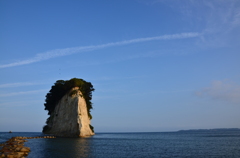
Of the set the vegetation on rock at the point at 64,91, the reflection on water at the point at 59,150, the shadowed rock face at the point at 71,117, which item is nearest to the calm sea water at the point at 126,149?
the reflection on water at the point at 59,150

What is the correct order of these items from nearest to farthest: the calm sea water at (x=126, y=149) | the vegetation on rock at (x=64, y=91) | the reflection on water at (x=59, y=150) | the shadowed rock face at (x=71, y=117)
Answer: the reflection on water at (x=59, y=150)
the calm sea water at (x=126, y=149)
the shadowed rock face at (x=71, y=117)
the vegetation on rock at (x=64, y=91)

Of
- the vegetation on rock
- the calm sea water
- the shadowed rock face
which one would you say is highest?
the vegetation on rock

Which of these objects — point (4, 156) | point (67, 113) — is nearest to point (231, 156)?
point (4, 156)

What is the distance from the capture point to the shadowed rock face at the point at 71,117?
6481cm

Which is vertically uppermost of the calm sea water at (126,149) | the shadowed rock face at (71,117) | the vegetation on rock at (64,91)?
the vegetation on rock at (64,91)

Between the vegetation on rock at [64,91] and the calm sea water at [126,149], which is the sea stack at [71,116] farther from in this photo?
the calm sea water at [126,149]

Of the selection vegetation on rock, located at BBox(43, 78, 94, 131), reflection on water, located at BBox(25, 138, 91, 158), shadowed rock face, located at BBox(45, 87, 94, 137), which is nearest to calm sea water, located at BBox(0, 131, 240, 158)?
reflection on water, located at BBox(25, 138, 91, 158)

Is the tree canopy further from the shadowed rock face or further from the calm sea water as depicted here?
the calm sea water

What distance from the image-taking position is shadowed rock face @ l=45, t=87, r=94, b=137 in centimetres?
6481

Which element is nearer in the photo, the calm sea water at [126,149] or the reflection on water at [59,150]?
the reflection on water at [59,150]

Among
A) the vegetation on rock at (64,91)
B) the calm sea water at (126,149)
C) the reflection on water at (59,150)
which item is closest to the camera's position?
the reflection on water at (59,150)

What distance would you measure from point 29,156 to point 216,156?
23.1m

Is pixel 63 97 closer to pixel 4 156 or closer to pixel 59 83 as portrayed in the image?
pixel 59 83

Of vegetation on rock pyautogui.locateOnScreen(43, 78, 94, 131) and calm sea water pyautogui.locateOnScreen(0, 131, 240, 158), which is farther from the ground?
vegetation on rock pyautogui.locateOnScreen(43, 78, 94, 131)
